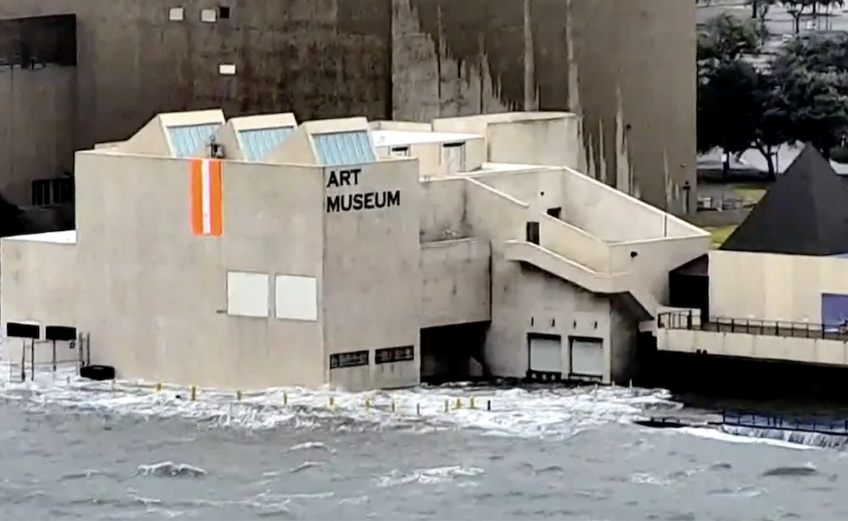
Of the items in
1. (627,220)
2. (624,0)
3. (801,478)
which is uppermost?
(624,0)

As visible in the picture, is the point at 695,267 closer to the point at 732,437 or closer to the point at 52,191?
the point at 732,437

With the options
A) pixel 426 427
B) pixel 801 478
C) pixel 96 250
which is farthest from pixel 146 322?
pixel 801 478

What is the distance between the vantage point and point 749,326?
85.2 metres

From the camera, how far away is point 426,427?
7962cm

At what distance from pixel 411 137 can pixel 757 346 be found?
13.4 meters

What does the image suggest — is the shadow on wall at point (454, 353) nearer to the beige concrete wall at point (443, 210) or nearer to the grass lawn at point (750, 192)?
the beige concrete wall at point (443, 210)

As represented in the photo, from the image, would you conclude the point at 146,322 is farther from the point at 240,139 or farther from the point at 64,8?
the point at 64,8

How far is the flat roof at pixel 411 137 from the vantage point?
91562 mm

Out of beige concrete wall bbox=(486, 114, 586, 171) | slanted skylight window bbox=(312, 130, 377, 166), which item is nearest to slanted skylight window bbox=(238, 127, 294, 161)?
slanted skylight window bbox=(312, 130, 377, 166)

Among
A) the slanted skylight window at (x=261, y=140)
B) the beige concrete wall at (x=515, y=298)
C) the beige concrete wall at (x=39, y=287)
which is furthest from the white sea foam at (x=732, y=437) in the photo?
the beige concrete wall at (x=39, y=287)

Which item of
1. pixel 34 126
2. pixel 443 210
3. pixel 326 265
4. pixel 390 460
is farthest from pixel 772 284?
pixel 34 126

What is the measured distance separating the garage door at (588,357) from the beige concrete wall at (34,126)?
28.3 metres

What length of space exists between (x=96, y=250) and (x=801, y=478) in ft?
72.4

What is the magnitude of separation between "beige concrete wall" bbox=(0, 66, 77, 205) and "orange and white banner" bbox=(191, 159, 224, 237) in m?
24.5
